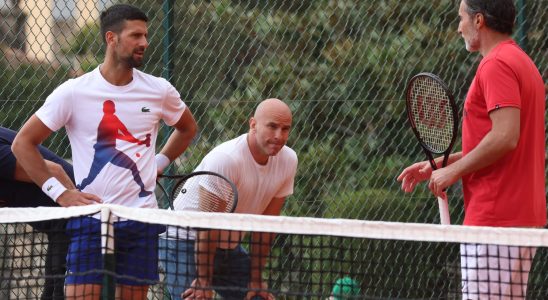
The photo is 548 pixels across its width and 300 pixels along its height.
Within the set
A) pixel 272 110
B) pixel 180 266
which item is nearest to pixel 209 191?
pixel 180 266

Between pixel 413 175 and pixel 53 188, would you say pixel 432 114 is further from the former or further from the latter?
pixel 53 188

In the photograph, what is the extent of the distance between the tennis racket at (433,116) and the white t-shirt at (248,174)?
0.59m

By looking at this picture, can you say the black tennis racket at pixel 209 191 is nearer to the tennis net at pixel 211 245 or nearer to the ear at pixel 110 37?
the tennis net at pixel 211 245

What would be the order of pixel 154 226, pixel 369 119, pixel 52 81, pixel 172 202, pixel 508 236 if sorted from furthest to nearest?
pixel 369 119 < pixel 52 81 < pixel 172 202 < pixel 154 226 < pixel 508 236

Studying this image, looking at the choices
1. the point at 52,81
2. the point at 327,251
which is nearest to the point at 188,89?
the point at 52,81

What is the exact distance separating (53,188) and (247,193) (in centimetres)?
89

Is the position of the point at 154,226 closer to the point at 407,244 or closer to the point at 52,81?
the point at 52,81

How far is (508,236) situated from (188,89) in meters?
2.56

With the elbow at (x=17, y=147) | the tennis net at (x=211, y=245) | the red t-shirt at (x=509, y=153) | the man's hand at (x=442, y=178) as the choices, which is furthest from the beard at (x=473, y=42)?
the elbow at (x=17, y=147)

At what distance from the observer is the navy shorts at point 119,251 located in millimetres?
4598

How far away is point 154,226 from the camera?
189 inches

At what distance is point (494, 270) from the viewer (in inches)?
179

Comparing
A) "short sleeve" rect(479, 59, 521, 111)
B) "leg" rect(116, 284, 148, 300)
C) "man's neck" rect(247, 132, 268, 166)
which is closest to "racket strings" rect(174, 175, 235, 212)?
"man's neck" rect(247, 132, 268, 166)

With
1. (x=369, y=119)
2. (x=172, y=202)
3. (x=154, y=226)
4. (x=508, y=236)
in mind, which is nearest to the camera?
(x=508, y=236)
